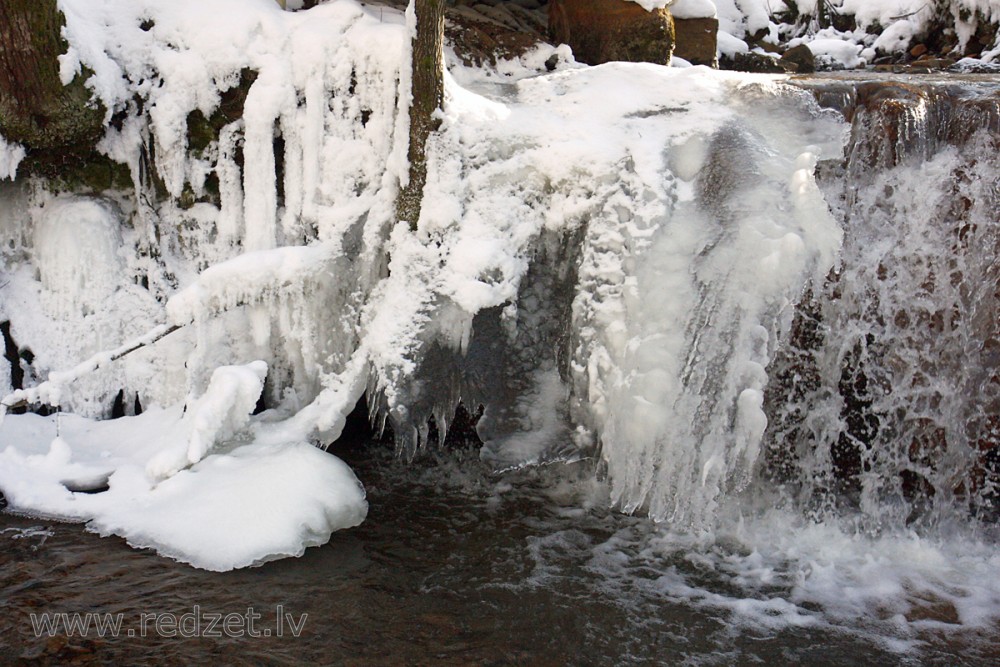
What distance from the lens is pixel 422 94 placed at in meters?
3.80

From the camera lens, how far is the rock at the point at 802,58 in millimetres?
7855

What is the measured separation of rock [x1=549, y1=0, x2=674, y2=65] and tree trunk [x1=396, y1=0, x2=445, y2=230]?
77.7 inches

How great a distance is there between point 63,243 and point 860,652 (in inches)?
163

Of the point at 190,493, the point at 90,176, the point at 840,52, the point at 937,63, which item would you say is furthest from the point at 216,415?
the point at 840,52

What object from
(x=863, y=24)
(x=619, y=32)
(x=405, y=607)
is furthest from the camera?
(x=863, y=24)

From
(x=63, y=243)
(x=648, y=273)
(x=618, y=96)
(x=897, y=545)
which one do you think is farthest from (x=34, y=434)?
(x=897, y=545)

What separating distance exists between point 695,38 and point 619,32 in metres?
1.04

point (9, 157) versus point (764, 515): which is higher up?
point (9, 157)

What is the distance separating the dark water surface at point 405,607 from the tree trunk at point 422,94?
1569mm

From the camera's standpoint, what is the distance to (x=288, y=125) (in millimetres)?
4199

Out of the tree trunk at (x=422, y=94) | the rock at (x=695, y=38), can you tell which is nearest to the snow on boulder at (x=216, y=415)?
the tree trunk at (x=422, y=94)

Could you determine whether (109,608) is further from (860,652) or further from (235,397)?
(860,652)

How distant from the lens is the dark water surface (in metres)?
2.77

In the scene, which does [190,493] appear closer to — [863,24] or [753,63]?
[753,63]
